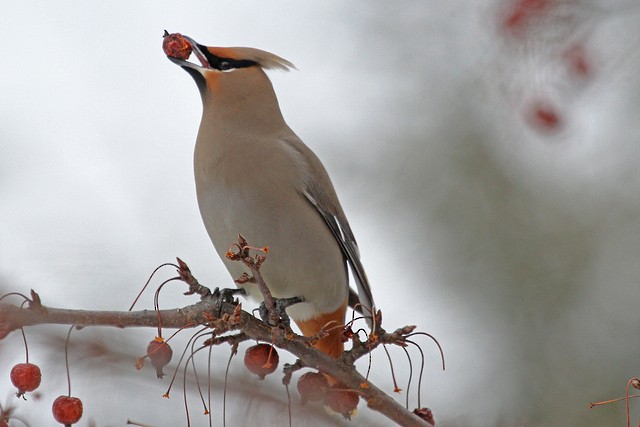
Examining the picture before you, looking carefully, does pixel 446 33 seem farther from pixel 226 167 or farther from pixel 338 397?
pixel 338 397

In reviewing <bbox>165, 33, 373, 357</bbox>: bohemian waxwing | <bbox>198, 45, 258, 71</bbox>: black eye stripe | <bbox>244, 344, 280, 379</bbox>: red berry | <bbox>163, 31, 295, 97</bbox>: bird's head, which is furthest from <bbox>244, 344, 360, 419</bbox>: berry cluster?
<bbox>198, 45, 258, 71</bbox>: black eye stripe

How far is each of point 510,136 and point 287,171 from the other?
1252 millimetres

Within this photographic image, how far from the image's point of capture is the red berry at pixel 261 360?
2.90m

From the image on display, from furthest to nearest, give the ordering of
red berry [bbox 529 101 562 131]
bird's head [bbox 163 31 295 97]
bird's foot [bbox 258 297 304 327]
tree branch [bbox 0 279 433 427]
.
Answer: bird's head [bbox 163 31 295 97]
red berry [bbox 529 101 562 131]
bird's foot [bbox 258 297 304 327]
tree branch [bbox 0 279 433 427]

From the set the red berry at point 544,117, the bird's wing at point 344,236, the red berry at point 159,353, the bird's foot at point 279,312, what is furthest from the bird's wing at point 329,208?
the red berry at point 159,353

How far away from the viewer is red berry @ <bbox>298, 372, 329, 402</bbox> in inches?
115

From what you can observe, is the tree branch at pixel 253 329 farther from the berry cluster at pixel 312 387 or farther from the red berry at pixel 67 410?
the red berry at pixel 67 410

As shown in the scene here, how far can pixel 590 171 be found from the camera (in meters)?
5.18

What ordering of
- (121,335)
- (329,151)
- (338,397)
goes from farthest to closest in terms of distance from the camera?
(329,151)
(338,397)
(121,335)

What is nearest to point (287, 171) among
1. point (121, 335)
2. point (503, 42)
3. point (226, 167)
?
point (226, 167)

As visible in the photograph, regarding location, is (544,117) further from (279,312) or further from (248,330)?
(248,330)

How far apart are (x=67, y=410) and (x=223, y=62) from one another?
2001 millimetres

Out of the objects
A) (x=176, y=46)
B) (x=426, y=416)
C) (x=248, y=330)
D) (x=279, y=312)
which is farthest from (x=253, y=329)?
(x=176, y=46)

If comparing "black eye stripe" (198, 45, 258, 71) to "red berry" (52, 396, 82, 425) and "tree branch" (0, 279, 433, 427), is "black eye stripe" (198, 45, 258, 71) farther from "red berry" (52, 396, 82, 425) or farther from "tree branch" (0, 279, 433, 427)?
"red berry" (52, 396, 82, 425)
